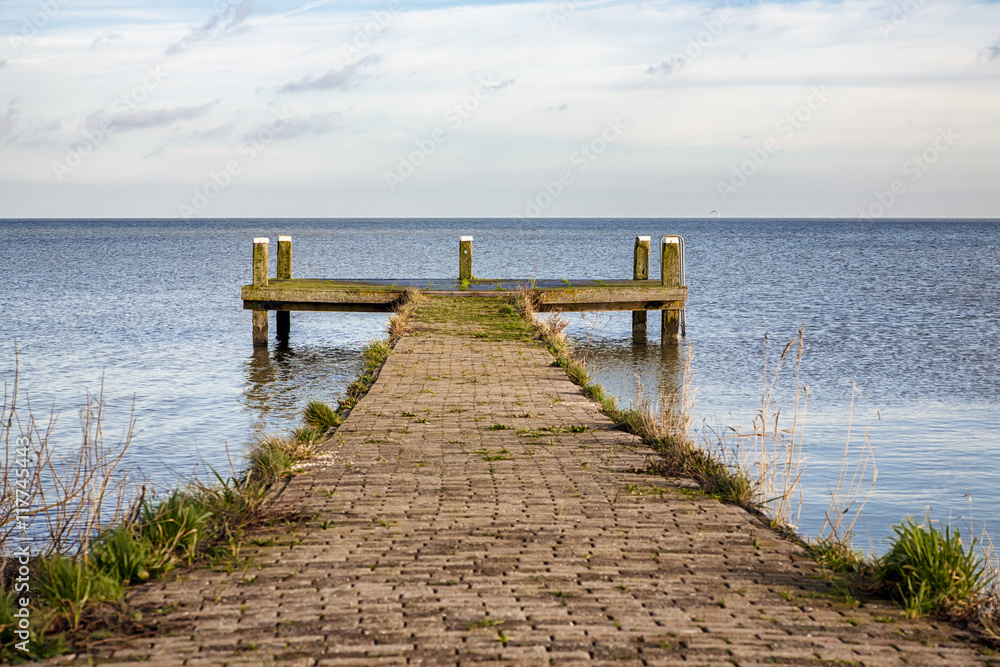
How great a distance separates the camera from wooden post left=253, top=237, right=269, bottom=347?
1852cm

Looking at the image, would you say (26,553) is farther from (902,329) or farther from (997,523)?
(902,329)

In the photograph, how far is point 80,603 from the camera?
404 cm

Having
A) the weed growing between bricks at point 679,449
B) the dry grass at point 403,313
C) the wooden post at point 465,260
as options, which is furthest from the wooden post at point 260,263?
the weed growing between bricks at point 679,449

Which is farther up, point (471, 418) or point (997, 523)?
point (471, 418)

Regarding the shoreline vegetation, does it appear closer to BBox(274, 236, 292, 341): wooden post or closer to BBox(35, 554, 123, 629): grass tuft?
BBox(35, 554, 123, 629): grass tuft

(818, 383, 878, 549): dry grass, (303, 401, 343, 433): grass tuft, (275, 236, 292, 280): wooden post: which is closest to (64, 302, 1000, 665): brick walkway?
(303, 401, 343, 433): grass tuft

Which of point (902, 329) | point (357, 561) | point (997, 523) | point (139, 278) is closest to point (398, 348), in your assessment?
point (997, 523)

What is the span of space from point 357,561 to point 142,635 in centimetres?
114

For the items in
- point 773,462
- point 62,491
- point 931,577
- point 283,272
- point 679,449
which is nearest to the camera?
point 931,577

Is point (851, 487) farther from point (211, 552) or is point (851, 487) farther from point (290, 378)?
point (290, 378)

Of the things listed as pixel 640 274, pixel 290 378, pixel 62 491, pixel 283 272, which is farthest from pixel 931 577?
pixel 283 272

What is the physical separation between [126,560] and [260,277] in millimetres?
14648

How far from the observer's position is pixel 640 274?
840 inches

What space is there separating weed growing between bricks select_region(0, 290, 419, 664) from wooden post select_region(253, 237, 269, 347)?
481 inches
